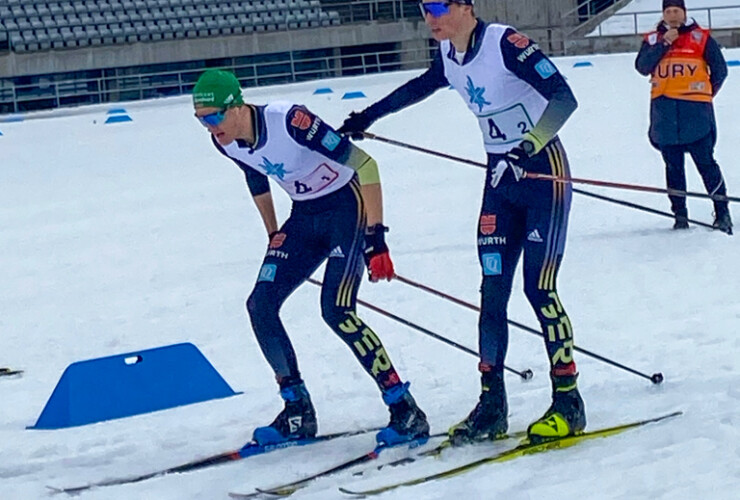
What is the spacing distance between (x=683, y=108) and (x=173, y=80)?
19877 millimetres

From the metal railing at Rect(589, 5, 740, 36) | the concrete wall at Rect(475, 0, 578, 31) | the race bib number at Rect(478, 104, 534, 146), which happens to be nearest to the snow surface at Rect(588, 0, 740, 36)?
the metal railing at Rect(589, 5, 740, 36)

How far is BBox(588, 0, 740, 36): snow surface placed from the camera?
29344 mm

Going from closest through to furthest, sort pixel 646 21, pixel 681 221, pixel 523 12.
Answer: pixel 681 221 < pixel 646 21 < pixel 523 12

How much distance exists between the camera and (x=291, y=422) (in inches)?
180

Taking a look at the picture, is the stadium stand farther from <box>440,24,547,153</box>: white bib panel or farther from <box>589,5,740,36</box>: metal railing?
<box>440,24,547,153</box>: white bib panel

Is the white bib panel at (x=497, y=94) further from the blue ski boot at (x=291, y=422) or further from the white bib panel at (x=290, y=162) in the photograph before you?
the blue ski boot at (x=291, y=422)

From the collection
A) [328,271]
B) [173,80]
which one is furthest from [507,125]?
[173,80]

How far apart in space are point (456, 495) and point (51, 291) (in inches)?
202

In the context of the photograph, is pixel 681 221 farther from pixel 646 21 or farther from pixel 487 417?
pixel 646 21

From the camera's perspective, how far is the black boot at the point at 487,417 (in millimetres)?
4328

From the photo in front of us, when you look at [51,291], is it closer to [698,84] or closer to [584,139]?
→ [698,84]

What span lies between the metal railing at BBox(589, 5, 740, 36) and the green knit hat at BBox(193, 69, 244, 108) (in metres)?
25.7

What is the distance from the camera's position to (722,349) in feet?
18.1

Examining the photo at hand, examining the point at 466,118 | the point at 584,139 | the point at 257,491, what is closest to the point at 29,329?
the point at 257,491
